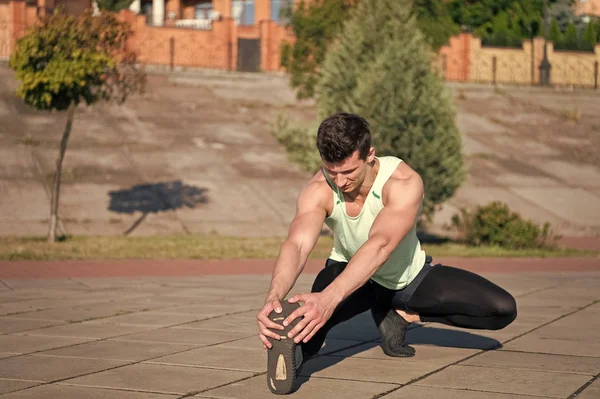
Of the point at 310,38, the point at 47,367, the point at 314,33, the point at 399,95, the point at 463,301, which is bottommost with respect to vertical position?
the point at 47,367

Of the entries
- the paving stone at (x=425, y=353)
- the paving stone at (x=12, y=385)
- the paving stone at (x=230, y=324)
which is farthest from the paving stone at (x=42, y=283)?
the paving stone at (x=12, y=385)

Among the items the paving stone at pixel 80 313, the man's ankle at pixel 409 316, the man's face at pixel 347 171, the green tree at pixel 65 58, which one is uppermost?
the green tree at pixel 65 58

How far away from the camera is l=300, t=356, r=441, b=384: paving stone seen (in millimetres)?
5484

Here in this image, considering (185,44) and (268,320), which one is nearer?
(268,320)

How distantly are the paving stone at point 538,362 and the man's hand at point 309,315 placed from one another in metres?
1.49

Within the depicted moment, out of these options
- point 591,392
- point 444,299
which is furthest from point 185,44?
point 591,392

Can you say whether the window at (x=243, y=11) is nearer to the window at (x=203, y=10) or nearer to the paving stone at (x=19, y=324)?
the window at (x=203, y=10)

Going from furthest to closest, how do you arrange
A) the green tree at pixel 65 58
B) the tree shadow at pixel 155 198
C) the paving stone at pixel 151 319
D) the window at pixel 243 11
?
the window at pixel 243 11 < the tree shadow at pixel 155 198 < the green tree at pixel 65 58 < the paving stone at pixel 151 319

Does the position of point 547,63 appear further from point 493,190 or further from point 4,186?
point 4,186

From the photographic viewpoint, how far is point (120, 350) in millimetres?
6383

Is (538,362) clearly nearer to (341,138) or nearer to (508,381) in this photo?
(508,381)

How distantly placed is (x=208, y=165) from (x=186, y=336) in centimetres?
1627

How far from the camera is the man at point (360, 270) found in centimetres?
491

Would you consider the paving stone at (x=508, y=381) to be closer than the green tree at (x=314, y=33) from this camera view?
Yes
